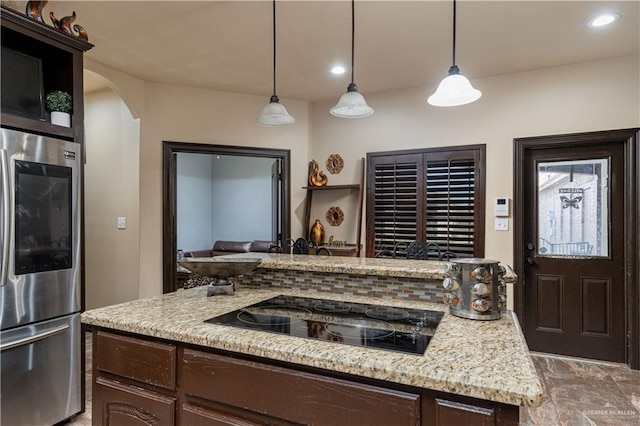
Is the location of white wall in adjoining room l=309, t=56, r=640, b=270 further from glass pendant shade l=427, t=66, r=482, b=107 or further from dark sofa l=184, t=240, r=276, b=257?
glass pendant shade l=427, t=66, r=482, b=107

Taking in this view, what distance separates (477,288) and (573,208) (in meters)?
2.81

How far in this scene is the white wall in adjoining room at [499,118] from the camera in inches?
128

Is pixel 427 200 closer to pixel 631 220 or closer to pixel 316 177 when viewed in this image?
pixel 316 177

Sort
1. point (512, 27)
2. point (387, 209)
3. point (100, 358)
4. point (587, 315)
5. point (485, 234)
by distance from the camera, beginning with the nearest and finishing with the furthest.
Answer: point (100, 358)
point (512, 27)
point (587, 315)
point (485, 234)
point (387, 209)

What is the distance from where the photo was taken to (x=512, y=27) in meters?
2.68

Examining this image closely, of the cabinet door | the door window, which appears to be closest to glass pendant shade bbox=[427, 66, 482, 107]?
the cabinet door

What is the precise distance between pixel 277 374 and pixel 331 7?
228 cm

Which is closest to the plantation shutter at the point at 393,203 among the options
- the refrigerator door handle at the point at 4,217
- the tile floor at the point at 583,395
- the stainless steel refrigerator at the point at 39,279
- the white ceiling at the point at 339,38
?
the white ceiling at the point at 339,38

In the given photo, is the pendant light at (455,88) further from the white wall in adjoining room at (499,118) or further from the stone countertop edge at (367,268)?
the white wall in adjoining room at (499,118)

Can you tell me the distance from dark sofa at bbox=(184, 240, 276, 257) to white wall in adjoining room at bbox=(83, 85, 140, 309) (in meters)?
1.94

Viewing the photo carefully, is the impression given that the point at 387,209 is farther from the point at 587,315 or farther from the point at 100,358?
the point at 100,358

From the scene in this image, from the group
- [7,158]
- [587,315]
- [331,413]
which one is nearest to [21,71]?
[7,158]

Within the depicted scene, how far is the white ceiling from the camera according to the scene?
246cm

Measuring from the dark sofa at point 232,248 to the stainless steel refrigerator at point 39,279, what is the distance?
361 cm
